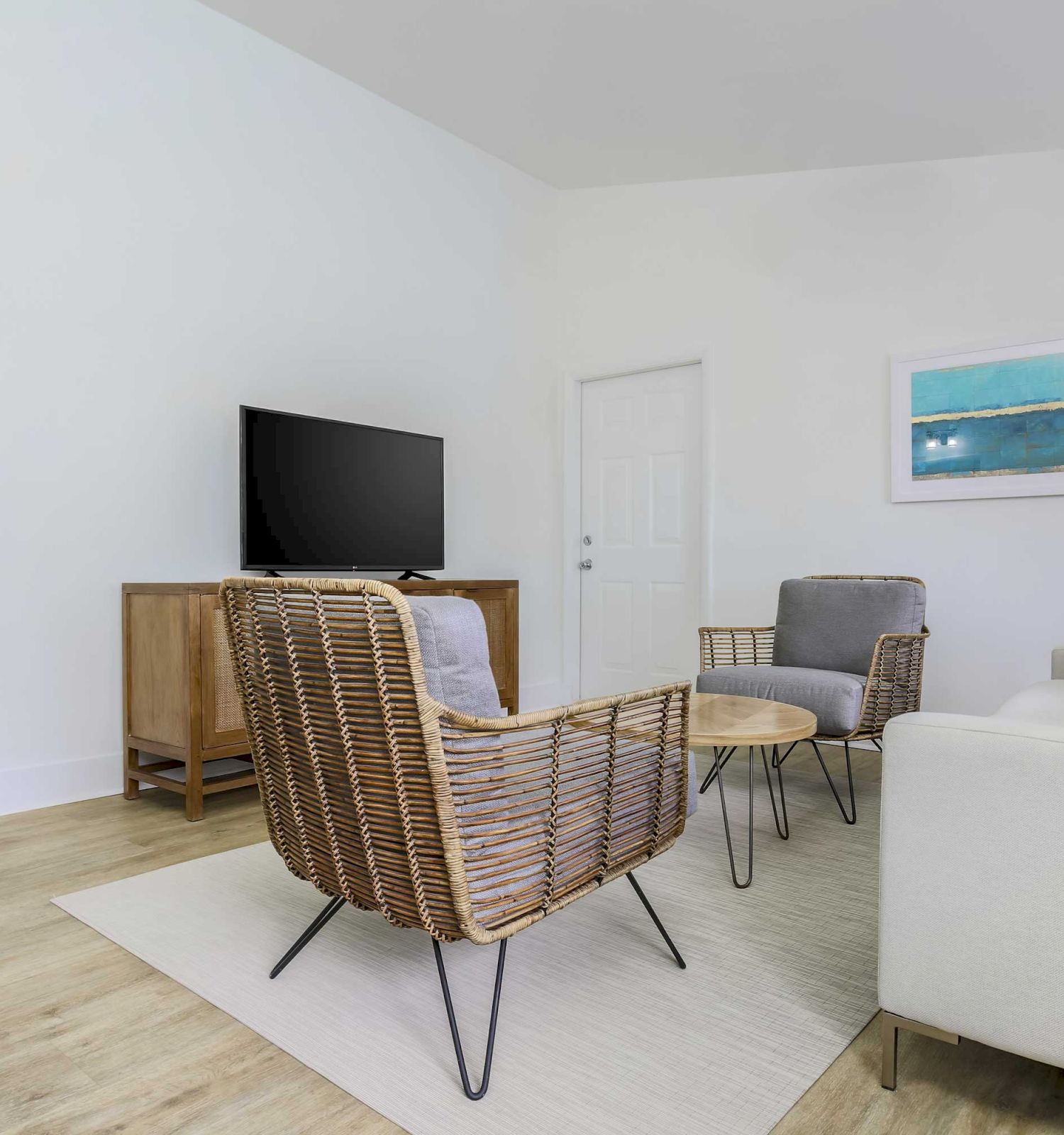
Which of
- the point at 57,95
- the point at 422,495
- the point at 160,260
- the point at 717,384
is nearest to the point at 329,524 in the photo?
the point at 422,495

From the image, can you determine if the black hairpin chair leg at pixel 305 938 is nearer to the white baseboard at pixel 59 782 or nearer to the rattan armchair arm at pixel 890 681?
→ the white baseboard at pixel 59 782

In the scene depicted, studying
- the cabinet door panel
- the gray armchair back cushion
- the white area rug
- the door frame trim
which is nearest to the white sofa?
the white area rug

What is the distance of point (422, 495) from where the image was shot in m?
4.04

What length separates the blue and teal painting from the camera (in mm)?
3516

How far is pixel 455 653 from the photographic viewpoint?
1371mm

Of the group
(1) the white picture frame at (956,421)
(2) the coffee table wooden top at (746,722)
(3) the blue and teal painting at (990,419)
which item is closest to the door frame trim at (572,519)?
(1) the white picture frame at (956,421)

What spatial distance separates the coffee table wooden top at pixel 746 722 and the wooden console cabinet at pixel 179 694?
1.56 meters

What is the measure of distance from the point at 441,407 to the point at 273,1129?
12.0 feet

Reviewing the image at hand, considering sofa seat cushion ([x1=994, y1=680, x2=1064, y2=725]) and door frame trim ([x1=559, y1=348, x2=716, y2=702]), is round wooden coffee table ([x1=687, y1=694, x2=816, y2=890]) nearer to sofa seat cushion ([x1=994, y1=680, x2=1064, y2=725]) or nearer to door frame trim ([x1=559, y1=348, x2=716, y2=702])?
sofa seat cushion ([x1=994, y1=680, x2=1064, y2=725])

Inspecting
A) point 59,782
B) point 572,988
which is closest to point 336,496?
point 59,782

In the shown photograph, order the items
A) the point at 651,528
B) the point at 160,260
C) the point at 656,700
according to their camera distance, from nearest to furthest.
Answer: the point at 656,700 → the point at 160,260 → the point at 651,528

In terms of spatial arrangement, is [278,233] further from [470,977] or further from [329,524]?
[470,977]

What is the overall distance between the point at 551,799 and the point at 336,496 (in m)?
2.45

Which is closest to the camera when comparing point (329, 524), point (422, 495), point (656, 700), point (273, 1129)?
point (273, 1129)
